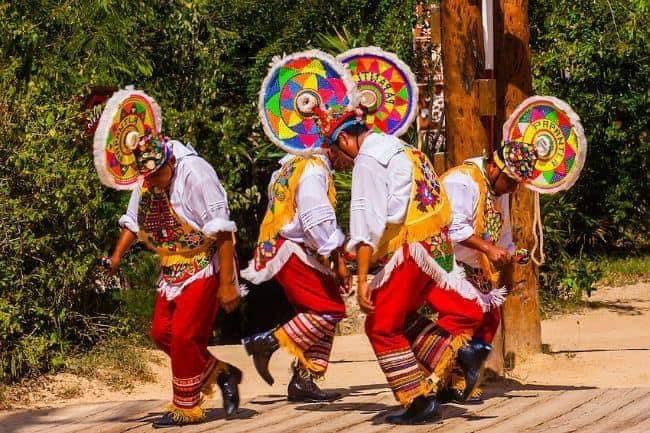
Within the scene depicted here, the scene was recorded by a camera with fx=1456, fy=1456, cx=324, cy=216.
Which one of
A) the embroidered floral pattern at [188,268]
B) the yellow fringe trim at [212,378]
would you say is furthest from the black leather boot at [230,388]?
the embroidered floral pattern at [188,268]

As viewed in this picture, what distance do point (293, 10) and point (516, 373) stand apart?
553cm

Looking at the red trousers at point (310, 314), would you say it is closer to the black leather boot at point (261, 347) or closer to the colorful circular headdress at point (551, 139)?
the black leather boot at point (261, 347)

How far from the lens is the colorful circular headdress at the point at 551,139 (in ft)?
26.7

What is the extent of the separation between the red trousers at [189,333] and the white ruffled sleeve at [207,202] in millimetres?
322

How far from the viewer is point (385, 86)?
29.0 ft

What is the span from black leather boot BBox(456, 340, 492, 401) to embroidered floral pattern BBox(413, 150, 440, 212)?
83 cm

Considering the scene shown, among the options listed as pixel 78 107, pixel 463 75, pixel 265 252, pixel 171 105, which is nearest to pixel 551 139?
pixel 463 75

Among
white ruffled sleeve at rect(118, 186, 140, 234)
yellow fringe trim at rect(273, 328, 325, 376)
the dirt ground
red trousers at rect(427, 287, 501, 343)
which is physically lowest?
the dirt ground

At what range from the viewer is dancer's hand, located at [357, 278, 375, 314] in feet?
22.8

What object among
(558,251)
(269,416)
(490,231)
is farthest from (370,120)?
(558,251)

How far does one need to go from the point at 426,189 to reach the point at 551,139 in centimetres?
124

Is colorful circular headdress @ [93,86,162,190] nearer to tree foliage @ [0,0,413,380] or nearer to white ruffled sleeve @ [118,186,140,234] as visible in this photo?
white ruffled sleeve @ [118,186,140,234]

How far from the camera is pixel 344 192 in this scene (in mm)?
12266

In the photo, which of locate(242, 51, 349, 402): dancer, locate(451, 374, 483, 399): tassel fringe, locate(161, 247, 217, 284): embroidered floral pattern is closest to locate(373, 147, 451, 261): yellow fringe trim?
locate(242, 51, 349, 402): dancer
